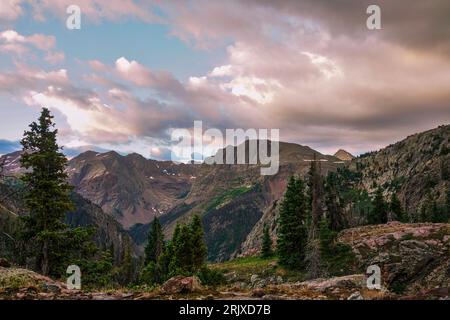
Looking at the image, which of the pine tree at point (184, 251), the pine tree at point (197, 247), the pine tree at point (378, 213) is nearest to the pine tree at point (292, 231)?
the pine tree at point (197, 247)

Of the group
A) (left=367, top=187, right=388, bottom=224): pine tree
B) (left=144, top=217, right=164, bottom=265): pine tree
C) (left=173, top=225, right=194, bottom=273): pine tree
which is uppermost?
(left=367, top=187, right=388, bottom=224): pine tree

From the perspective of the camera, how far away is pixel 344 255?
57250 millimetres

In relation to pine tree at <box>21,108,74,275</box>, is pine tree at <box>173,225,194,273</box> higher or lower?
lower

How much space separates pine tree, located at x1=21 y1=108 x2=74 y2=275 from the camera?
30587 mm

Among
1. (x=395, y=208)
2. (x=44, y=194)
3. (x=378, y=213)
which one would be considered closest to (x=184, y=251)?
(x=44, y=194)

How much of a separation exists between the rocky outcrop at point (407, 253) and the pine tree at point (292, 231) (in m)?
8.44

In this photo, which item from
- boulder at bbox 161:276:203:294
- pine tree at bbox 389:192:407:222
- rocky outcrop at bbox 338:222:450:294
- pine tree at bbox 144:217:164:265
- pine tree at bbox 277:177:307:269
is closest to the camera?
boulder at bbox 161:276:203:294

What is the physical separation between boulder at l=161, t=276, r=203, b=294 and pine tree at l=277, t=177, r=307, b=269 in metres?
54.6

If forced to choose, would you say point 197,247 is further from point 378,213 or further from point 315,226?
point 378,213

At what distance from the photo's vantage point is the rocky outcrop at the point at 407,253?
4219cm

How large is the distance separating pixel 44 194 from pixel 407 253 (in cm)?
4098

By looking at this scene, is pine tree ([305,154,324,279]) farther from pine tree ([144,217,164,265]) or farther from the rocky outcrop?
pine tree ([144,217,164,265])

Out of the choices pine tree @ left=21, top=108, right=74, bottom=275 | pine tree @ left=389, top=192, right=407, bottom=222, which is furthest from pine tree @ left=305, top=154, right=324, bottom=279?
pine tree @ left=389, top=192, right=407, bottom=222
